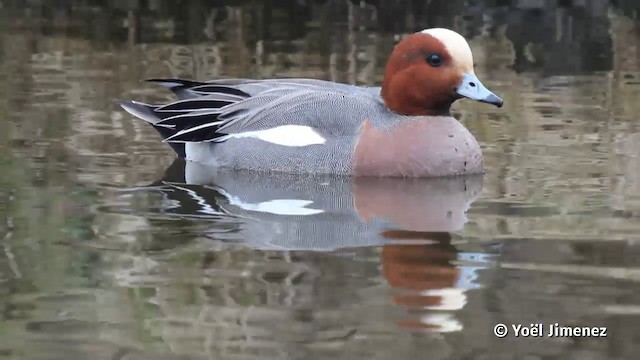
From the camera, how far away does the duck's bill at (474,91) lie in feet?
26.0

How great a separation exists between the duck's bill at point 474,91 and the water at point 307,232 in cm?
45

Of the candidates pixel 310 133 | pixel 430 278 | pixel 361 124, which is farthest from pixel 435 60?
pixel 430 278

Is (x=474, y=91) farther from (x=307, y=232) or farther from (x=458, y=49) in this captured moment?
(x=307, y=232)

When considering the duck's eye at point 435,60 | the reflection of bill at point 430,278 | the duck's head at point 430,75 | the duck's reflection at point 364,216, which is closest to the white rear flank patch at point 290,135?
the duck's reflection at point 364,216

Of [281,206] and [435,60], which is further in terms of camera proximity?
[435,60]

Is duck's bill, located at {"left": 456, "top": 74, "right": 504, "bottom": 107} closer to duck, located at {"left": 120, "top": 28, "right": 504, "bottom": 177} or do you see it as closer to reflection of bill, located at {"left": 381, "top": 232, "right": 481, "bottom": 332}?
duck, located at {"left": 120, "top": 28, "right": 504, "bottom": 177}

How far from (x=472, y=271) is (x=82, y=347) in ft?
5.72

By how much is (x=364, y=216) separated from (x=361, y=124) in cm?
121

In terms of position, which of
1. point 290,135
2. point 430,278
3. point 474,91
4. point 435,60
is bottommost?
point 430,278

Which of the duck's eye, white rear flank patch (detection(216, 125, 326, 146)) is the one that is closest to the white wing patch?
white rear flank patch (detection(216, 125, 326, 146))

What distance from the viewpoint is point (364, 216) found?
697 cm

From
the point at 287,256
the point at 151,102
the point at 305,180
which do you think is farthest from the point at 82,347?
the point at 151,102

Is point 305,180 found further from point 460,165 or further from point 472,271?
point 472,271

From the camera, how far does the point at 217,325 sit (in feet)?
16.3
